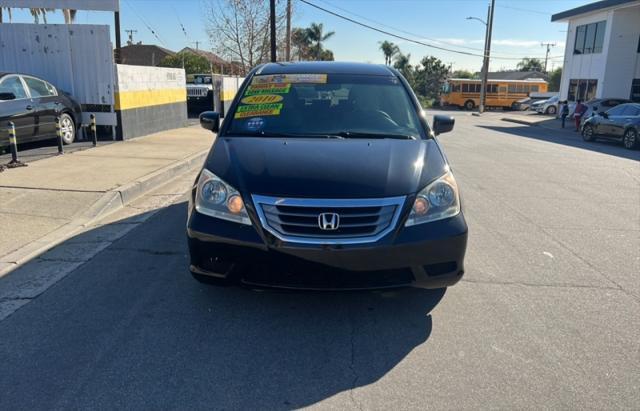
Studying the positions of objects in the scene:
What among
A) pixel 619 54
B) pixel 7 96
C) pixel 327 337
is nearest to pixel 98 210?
pixel 327 337

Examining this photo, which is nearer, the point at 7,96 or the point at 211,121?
the point at 211,121

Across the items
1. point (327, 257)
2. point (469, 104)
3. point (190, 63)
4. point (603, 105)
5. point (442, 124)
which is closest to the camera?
point (327, 257)

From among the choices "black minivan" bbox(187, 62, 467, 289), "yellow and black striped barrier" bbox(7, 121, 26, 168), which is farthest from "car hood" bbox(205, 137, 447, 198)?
"yellow and black striped barrier" bbox(7, 121, 26, 168)

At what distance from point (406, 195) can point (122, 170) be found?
22.2ft

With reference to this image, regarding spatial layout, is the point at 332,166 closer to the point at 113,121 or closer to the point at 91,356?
the point at 91,356

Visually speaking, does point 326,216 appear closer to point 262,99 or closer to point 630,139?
point 262,99

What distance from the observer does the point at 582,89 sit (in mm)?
31812

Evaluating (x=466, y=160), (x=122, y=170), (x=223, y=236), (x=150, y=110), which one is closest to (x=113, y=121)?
(x=150, y=110)

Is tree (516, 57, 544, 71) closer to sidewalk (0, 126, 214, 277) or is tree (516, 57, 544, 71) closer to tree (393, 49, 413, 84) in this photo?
tree (393, 49, 413, 84)

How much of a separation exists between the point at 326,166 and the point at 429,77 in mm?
71238

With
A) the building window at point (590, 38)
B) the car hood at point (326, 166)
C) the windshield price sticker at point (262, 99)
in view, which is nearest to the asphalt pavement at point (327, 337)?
the car hood at point (326, 166)

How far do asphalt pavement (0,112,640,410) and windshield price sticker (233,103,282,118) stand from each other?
1500 millimetres

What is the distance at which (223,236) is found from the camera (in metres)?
3.51

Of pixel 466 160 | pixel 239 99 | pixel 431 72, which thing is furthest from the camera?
pixel 431 72
